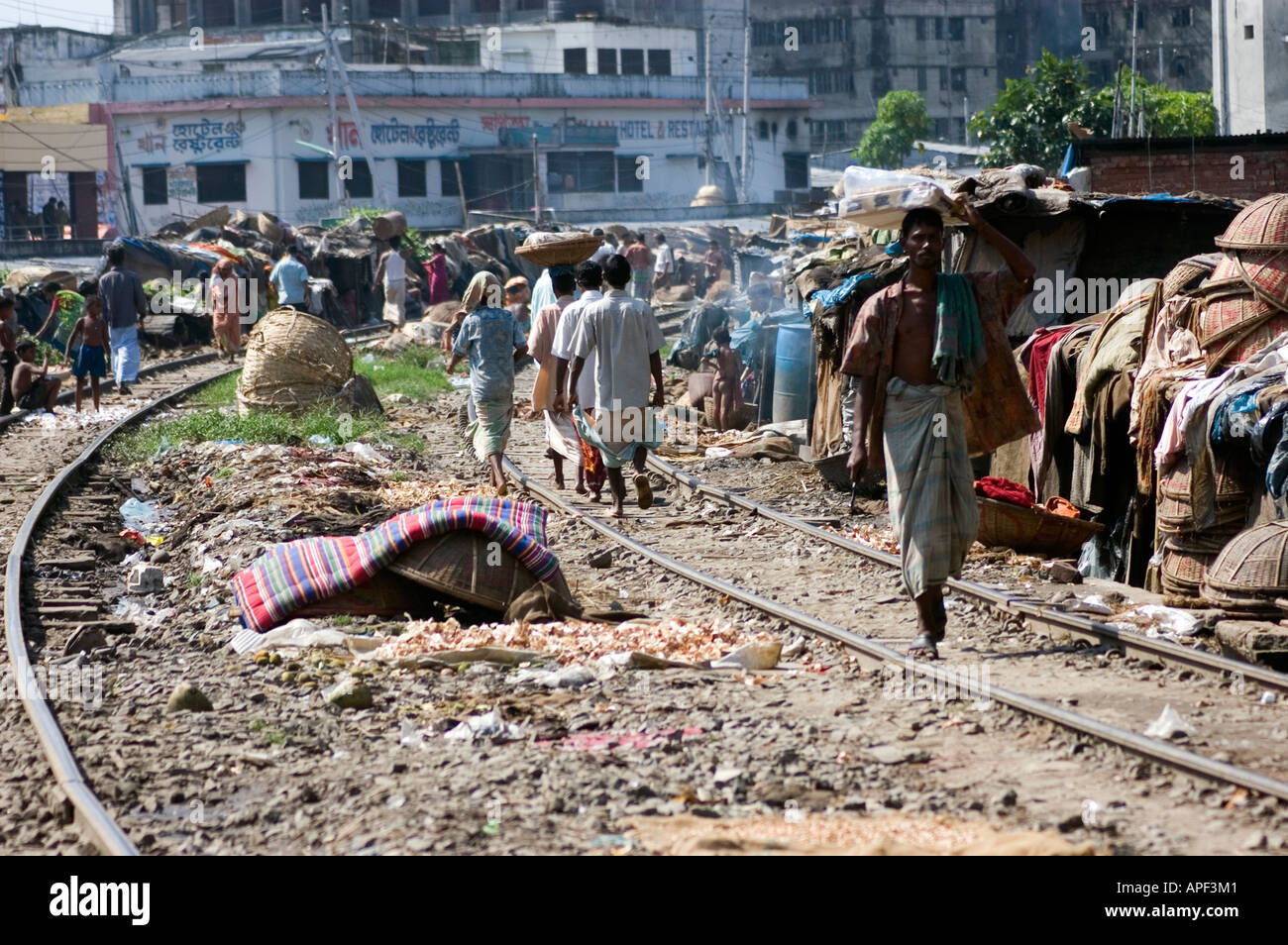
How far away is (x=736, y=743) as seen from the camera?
6.09m

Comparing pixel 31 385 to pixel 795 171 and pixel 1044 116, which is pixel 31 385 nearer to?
pixel 1044 116

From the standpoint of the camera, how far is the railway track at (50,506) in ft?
Result: 18.4

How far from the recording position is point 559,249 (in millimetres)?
13070

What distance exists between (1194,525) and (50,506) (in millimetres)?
8684

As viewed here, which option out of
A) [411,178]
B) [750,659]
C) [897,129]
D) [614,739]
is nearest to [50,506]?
[750,659]

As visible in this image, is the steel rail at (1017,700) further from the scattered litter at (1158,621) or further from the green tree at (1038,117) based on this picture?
the green tree at (1038,117)

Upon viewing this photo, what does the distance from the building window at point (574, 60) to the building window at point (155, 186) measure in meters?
20.6

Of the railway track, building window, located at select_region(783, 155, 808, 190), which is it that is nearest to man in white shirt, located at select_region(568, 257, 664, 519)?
the railway track

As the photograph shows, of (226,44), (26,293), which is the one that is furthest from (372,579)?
(226,44)

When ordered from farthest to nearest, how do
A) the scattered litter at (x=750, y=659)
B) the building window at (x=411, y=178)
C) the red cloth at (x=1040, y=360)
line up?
the building window at (x=411, y=178) → the red cloth at (x=1040, y=360) → the scattered litter at (x=750, y=659)

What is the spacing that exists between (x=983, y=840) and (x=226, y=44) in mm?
66836

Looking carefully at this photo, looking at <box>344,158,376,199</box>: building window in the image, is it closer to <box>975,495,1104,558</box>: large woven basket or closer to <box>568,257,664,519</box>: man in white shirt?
<box>568,257,664,519</box>: man in white shirt

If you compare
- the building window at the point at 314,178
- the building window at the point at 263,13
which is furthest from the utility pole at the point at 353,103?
the building window at the point at 263,13

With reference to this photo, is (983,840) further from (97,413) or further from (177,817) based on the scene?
(97,413)
